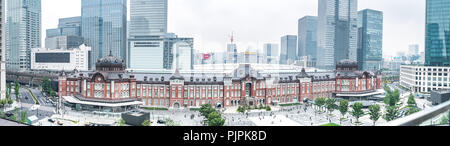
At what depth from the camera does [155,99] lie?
65.2 m

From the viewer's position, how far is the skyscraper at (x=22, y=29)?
150250mm

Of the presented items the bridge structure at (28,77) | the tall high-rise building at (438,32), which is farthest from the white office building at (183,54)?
the tall high-rise building at (438,32)

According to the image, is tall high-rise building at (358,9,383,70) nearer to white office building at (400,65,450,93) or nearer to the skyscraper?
white office building at (400,65,450,93)

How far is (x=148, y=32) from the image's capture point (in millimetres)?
127625

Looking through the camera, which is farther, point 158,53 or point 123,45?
point 123,45

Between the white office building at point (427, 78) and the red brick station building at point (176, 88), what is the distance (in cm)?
2822

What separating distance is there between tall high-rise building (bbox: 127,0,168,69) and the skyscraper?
6339cm

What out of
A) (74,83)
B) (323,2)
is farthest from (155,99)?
(323,2)

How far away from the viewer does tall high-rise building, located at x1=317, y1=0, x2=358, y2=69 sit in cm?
15275

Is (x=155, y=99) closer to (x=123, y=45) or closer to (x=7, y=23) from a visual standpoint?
(x=123, y=45)

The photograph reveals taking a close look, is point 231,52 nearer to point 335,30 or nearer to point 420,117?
point 335,30

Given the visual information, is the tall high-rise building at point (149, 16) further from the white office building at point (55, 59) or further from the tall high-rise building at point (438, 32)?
the tall high-rise building at point (438, 32)
